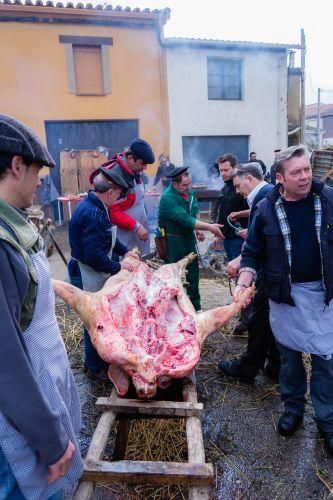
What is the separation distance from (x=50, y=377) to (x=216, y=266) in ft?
21.1

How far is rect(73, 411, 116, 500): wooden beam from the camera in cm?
182

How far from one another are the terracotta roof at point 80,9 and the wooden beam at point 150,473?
14264 millimetres

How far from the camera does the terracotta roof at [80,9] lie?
1243 cm

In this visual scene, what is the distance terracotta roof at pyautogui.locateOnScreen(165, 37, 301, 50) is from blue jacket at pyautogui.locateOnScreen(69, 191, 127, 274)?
12.4m

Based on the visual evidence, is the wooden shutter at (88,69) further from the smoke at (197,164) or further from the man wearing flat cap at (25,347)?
the man wearing flat cap at (25,347)

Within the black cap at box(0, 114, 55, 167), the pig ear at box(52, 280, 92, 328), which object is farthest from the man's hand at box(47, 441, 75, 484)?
the pig ear at box(52, 280, 92, 328)

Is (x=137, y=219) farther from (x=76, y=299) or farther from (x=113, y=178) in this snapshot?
(x=76, y=299)

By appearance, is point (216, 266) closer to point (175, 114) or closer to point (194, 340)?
point (194, 340)

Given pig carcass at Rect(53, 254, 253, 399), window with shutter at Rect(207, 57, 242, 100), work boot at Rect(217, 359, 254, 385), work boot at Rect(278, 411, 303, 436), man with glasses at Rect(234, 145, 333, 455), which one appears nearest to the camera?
pig carcass at Rect(53, 254, 253, 399)

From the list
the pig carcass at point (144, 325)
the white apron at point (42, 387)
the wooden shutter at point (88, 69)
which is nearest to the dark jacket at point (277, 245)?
the pig carcass at point (144, 325)

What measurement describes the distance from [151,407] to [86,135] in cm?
1293

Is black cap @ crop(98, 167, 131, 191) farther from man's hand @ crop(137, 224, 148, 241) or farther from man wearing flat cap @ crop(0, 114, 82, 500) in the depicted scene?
man wearing flat cap @ crop(0, 114, 82, 500)

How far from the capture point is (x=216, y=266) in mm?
7867

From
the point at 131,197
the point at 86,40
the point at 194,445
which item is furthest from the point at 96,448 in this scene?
the point at 86,40
